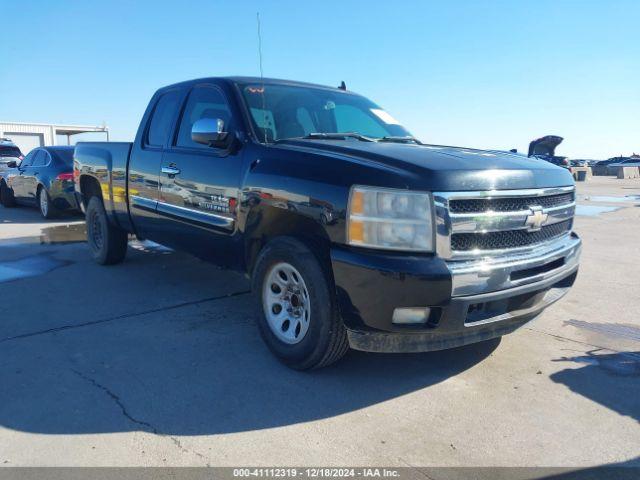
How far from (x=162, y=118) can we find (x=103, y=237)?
192 centimetres

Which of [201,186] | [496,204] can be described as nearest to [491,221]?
[496,204]

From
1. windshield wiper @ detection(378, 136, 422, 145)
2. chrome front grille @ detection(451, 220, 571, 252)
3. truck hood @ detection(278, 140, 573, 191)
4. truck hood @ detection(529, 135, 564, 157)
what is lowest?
chrome front grille @ detection(451, 220, 571, 252)

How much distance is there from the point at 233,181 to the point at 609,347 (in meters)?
3.12

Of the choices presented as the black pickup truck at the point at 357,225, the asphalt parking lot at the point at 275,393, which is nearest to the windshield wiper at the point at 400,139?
the black pickup truck at the point at 357,225

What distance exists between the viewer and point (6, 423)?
291 cm

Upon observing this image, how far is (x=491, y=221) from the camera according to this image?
10.3 feet

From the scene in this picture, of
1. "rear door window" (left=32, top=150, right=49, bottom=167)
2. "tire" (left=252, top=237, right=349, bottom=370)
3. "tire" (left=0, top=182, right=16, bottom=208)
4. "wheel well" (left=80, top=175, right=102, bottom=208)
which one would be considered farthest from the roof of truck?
"tire" (left=0, top=182, right=16, bottom=208)

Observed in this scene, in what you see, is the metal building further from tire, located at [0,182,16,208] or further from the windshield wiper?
the windshield wiper

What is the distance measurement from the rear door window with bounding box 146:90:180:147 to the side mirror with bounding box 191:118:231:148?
3.90 feet

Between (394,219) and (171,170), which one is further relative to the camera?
(171,170)

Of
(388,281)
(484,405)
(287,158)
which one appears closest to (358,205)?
(388,281)

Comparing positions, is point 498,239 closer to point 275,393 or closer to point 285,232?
point 285,232

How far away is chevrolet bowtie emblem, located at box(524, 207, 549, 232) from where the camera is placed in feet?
11.0

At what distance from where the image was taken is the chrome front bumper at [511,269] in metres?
2.98
